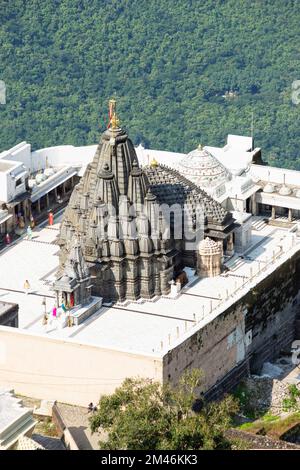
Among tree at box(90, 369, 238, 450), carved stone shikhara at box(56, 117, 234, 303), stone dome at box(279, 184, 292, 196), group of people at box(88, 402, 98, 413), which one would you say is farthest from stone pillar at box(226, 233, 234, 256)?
tree at box(90, 369, 238, 450)

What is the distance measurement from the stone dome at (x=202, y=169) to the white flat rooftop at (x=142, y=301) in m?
3.84

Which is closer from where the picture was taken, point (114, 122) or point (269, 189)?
point (114, 122)

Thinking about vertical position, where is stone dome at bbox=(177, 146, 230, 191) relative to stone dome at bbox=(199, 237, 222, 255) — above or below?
above

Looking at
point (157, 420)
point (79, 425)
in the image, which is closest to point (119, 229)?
point (79, 425)

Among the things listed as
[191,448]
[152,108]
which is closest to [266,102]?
[152,108]

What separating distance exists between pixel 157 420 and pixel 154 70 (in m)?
89.8

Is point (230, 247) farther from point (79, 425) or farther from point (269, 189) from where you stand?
point (79, 425)

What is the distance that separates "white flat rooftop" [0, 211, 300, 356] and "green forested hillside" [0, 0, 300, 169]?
174 feet

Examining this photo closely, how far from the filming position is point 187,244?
114875mm

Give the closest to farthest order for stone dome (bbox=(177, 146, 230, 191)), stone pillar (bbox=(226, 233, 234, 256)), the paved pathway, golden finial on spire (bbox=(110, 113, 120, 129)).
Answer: the paved pathway < golden finial on spire (bbox=(110, 113, 120, 129)) < stone pillar (bbox=(226, 233, 234, 256)) < stone dome (bbox=(177, 146, 230, 191))

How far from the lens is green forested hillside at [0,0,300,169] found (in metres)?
175

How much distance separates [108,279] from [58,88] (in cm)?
6817

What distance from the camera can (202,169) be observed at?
120375 mm

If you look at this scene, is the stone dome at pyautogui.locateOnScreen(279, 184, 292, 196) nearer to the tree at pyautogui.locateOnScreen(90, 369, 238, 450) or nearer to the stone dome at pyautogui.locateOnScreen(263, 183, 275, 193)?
the stone dome at pyautogui.locateOnScreen(263, 183, 275, 193)
